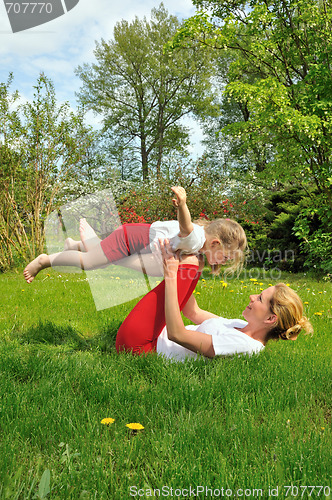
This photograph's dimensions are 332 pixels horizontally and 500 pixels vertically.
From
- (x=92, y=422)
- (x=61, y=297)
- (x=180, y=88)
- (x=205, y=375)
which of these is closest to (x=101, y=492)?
(x=92, y=422)

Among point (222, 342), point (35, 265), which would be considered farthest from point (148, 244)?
point (222, 342)

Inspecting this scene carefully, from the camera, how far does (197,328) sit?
9.37 feet

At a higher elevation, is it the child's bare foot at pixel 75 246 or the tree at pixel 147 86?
the tree at pixel 147 86

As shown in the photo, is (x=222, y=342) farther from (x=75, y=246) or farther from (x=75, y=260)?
(x=75, y=246)

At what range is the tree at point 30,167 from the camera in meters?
8.56

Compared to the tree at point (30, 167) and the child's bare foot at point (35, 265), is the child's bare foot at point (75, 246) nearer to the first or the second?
the child's bare foot at point (35, 265)

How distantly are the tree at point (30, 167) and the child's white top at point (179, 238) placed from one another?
6.08 metres

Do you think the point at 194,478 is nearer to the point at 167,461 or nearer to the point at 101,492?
the point at 167,461

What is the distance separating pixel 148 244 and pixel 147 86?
2498 cm

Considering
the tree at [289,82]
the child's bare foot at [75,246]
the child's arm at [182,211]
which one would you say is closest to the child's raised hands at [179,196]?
the child's arm at [182,211]

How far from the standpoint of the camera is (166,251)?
272 cm

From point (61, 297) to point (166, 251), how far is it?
2.76m

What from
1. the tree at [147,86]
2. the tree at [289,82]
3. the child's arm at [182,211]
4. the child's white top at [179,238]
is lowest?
the child's white top at [179,238]

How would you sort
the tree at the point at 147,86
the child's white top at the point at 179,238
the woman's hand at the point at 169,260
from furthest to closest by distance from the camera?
the tree at the point at 147,86 < the child's white top at the point at 179,238 < the woman's hand at the point at 169,260
